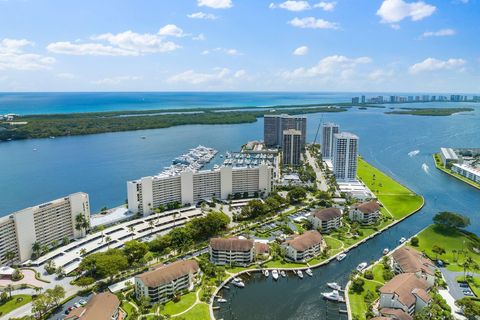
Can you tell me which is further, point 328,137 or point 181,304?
point 328,137

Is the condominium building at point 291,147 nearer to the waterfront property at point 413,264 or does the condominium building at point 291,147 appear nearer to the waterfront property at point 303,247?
the waterfront property at point 303,247

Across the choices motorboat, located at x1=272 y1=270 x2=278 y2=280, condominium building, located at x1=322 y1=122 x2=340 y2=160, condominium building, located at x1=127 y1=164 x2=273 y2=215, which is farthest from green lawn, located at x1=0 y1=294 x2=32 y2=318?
condominium building, located at x1=322 y1=122 x2=340 y2=160

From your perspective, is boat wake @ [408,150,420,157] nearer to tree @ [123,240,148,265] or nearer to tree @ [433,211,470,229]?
tree @ [433,211,470,229]

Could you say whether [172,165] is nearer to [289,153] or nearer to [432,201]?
[289,153]

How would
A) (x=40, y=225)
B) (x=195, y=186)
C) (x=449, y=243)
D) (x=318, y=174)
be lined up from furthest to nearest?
(x=318, y=174), (x=195, y=186), (x=449, y=243), (x=40, y=225)

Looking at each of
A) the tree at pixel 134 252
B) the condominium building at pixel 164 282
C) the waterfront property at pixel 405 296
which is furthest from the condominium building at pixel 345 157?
the condominium building at pixel 164 282

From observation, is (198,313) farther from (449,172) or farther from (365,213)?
(449,172)

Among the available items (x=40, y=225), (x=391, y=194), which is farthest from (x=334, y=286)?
(x=391, y=194)
